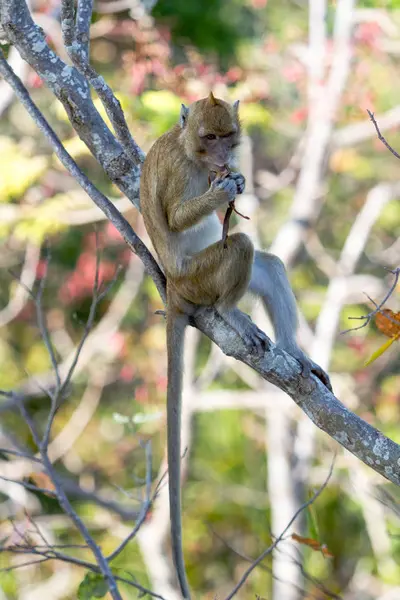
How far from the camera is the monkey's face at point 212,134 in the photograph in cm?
376

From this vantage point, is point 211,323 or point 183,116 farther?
point 183,116

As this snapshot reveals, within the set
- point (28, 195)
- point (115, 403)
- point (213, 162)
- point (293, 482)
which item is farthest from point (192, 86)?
point (115, 403)

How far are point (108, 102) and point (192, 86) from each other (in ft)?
12.0

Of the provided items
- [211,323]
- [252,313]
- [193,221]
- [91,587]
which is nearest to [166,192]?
[193,221]

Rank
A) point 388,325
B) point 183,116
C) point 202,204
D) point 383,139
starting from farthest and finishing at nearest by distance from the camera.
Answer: point 183,116 → point 202,204 → point 388,325 → point 383,139

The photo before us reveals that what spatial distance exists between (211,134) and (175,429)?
136cm

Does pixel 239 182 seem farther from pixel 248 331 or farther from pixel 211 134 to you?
pixel 248 331

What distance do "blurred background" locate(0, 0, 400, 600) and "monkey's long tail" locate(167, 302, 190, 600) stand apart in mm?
3187

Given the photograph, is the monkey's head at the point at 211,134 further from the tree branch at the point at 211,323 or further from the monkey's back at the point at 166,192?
the tree branch at the point at 211,323

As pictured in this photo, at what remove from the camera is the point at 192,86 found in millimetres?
7113

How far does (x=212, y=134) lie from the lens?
3762 mm

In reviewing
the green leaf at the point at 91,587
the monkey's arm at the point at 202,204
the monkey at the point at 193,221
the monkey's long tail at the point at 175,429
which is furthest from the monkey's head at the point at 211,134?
the green leaf at the point at 91,587

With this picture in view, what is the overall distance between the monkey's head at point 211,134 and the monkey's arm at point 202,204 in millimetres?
236

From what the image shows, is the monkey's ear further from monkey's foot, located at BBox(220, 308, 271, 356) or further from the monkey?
monkey's foot, located at BBox(220, 308, 271, 356)
